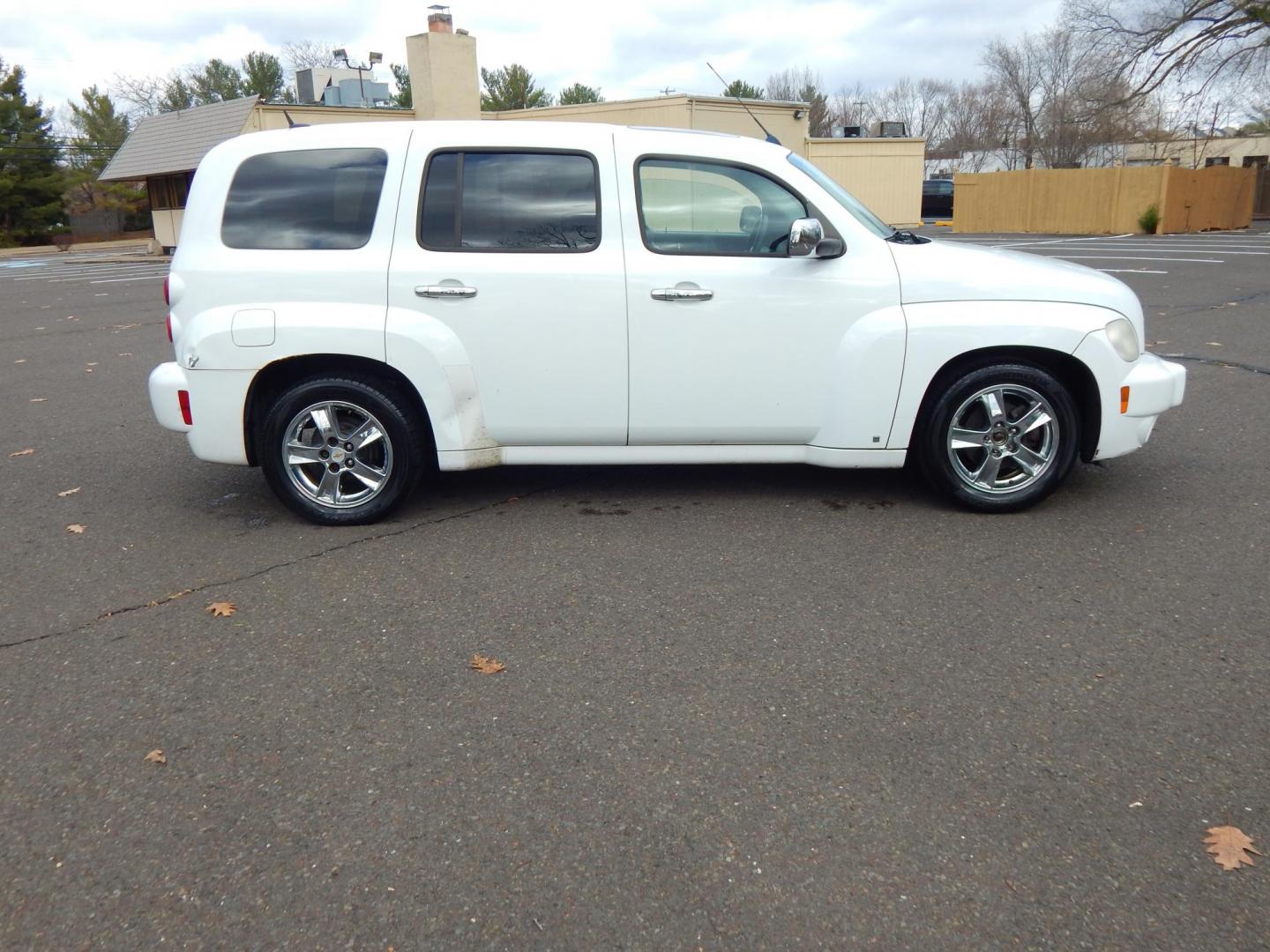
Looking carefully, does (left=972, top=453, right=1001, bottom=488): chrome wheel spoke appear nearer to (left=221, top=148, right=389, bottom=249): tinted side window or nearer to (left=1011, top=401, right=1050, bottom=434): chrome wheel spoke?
(left=1011, top=401, right=1050, bottom=434): chrome wheel spoke

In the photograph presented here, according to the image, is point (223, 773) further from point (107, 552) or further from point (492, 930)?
point (107, 552)

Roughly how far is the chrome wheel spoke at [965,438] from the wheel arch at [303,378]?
2594 mm

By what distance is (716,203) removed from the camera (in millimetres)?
5285

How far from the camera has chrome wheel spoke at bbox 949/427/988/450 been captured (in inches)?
209

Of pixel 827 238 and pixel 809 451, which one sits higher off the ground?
pixel 827 238

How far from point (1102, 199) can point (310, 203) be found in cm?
3228

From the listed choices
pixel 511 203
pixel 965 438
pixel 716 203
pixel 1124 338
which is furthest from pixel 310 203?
pixel 1124 338

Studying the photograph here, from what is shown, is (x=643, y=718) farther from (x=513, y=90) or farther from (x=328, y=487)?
(x=513, y=90)

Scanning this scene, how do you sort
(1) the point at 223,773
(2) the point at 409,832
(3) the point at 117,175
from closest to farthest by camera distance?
(2) the point at 409,832, (1) the point at 223,773, (3) the point at 117,175

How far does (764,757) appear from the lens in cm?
320

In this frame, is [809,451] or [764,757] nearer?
[764,757]

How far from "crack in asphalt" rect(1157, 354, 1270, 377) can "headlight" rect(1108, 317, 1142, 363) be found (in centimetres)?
412

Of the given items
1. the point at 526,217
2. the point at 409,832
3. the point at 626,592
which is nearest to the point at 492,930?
the point at 409,832

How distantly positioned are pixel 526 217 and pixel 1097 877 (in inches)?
150
